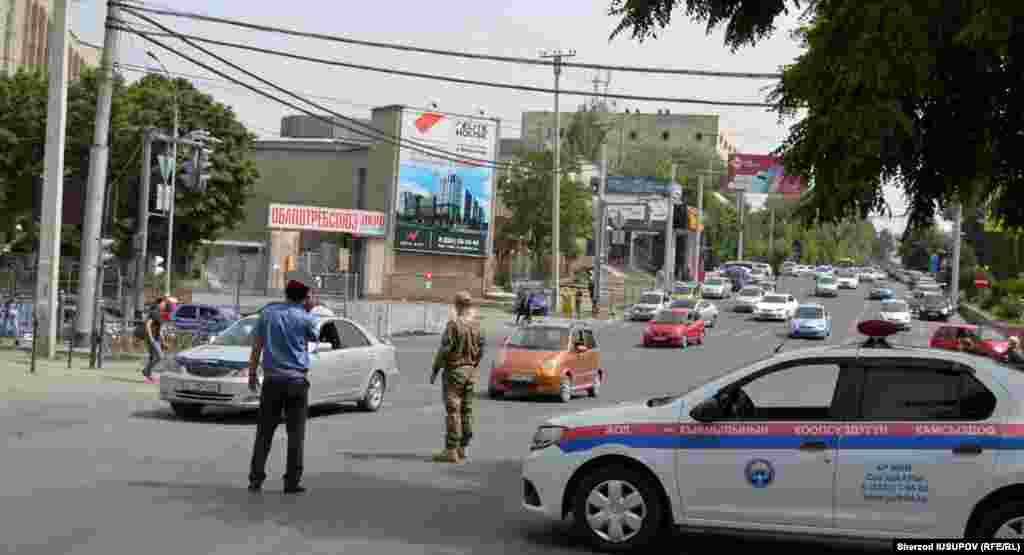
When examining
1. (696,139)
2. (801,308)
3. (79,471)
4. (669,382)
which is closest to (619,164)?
(696,139)

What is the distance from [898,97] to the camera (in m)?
9.38

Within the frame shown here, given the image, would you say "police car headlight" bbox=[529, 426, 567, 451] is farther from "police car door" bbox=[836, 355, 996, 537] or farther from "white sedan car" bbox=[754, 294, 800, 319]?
"white sedan car" bbox=[754, 294, 800, 319]

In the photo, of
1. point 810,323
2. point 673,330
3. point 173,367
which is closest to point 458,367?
point 173,367

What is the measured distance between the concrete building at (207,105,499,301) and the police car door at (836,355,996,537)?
54344 millimetres

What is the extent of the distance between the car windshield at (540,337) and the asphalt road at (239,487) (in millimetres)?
4109

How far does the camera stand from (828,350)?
28.1 ft

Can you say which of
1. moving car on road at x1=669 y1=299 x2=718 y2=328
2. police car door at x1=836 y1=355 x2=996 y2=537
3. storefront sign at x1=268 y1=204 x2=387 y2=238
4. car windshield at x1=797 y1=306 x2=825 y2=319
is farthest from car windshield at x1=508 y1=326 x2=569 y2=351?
storefront sign at x1=268 y1=204 x2=387 y2=238

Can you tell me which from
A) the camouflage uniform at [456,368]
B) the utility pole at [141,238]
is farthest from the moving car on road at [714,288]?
the camouflage uniform at [456,368]

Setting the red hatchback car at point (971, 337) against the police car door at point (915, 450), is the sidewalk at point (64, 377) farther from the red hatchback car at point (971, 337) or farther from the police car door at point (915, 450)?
the red hatchback car at point (971, 337)

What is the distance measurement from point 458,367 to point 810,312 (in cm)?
4001

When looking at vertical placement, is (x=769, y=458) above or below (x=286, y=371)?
below

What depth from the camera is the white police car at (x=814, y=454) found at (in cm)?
799

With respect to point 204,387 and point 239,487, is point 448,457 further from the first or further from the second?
point 204,387

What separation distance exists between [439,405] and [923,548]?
13698mm
